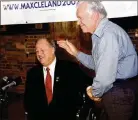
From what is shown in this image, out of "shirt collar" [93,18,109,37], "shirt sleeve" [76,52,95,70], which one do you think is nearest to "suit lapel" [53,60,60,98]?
"shirt sleeve" [76,52,95,70]

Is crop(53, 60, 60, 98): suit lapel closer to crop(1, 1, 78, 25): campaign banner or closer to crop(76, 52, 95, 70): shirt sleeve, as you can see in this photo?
crop(76, 52, 95, 70): shirt sleeve

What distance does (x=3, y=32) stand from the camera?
4746 millimetres

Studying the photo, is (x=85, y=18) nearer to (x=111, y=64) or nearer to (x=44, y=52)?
(x=111, y=64)

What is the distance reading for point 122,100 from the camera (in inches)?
81.7

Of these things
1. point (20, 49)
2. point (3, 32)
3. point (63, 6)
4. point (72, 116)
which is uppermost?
point (63, 6)

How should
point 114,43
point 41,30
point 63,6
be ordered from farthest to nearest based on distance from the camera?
point 41,30 < point 63,6 < point 114,43

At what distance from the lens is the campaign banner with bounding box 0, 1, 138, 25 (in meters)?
2.90

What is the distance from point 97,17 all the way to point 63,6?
1.10 m

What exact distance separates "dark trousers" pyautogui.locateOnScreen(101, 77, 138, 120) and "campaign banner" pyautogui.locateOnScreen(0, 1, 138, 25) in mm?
1078

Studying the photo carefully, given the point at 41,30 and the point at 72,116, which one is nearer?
the point at 72,116

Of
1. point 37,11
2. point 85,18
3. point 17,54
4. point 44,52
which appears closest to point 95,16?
point 85,18

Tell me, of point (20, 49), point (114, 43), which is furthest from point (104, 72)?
point (20, 49)

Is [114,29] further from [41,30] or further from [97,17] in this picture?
[41,30]

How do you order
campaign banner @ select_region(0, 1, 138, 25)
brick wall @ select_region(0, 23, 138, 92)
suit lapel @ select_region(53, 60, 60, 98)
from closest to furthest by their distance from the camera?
campaign banner @ select_region(0, 1, 138, 25)
suit lapel @ select_region(53, 60, 60, 98)
brick wall @ select_region(0, 23, 138, 92)
